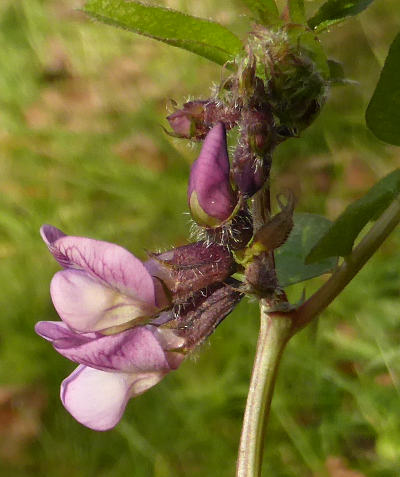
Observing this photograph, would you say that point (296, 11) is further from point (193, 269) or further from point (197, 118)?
point (193, 269)

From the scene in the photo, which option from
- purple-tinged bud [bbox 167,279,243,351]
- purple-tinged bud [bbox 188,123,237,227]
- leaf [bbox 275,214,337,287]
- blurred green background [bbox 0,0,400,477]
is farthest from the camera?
blurred green background [bbox 0,0,400,477]

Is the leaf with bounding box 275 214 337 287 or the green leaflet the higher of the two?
the green leaflet

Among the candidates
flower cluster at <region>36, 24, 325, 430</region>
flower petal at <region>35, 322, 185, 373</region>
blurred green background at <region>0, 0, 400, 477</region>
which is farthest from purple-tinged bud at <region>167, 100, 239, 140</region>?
blurred green background at <region>0, 0, 400, 477</region>

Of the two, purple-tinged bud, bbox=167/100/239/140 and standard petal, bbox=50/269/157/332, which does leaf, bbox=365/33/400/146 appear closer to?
purple-tinged bud, bbox=167/100/239/140

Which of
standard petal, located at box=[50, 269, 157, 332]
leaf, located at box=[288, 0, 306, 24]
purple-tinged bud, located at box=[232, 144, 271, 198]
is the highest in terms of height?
leaf, located at box=[288, 0, 306, 24]

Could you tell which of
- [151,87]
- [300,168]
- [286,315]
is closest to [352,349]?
[300,168]

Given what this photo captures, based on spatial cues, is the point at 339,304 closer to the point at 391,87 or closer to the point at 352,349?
the point at 352,349

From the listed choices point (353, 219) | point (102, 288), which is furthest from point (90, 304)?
point (353, 219)
